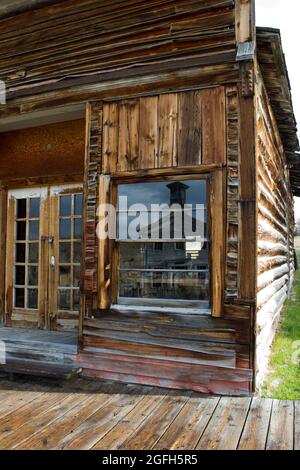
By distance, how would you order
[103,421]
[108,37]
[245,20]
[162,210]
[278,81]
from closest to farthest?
1. [103,421]
2. [245,20]
3. [162,210]
4. [108,37]
5. [278,81]

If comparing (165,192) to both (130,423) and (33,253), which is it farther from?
(33,253)

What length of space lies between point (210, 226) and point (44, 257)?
9.44 ft

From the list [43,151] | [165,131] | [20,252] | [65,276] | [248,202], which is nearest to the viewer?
[248,202]

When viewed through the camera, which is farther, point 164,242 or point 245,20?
point 164,242

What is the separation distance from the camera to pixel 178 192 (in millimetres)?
4055

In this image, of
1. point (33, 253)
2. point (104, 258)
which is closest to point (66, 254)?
point (33, 253)

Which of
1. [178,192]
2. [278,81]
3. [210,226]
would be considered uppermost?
[278,81]

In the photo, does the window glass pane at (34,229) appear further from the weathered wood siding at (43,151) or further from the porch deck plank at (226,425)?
the porch deck plank at (226,425)

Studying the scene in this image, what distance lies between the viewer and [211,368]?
12.0ft

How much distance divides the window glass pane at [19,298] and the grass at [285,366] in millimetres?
3733

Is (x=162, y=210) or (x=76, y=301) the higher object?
(x=162, y=210)
